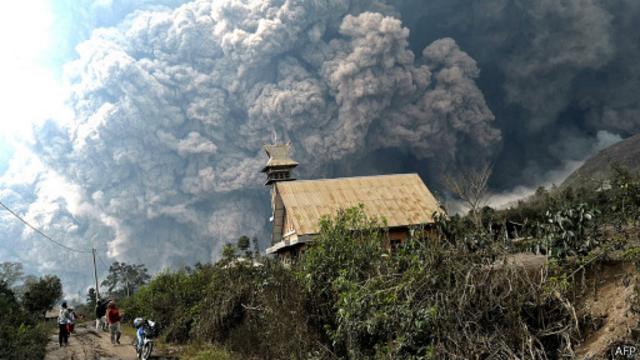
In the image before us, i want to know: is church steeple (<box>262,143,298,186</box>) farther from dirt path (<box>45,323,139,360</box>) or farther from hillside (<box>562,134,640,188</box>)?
hillside (<box>562,134,640,188</box>)

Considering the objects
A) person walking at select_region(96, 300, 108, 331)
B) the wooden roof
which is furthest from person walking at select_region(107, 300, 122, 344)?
the wooden roof

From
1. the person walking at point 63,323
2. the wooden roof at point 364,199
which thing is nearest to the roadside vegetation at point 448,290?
the person walking at point 63,323

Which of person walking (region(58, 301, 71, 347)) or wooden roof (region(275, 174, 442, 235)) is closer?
person walking (region(58, 301, 71, 347))

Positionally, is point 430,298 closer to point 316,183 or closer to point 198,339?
point 198,339

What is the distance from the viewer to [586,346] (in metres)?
6.40

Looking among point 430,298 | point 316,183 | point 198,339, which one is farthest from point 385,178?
point 430,298

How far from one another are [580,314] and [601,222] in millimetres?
3499

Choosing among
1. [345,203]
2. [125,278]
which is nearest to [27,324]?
[345,203]

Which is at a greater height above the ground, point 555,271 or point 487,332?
point 555,271

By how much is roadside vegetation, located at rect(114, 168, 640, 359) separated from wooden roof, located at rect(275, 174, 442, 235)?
45.5 ft

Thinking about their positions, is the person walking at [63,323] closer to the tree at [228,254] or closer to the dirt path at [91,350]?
the dirt path at [91,350]

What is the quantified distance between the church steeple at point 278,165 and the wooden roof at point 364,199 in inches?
480

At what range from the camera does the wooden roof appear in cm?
2664

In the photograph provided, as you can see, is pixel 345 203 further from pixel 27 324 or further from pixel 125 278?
pixel 125 278
